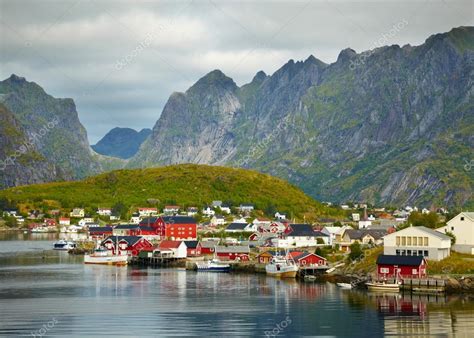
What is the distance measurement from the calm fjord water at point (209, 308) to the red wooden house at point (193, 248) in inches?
883

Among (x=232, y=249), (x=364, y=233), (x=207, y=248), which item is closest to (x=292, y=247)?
(x=232, y=249)

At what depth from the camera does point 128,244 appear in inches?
4582

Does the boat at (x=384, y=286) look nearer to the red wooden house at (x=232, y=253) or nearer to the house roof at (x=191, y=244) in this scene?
the red wooden house at (x=232, y=253)

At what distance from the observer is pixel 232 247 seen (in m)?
103

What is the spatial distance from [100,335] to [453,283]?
33.7 m

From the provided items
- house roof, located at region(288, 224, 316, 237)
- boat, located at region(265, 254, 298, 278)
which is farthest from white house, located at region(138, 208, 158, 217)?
boat, located at region(265, 254, 298, 278)

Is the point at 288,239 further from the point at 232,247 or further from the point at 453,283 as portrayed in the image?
the point at 453,283

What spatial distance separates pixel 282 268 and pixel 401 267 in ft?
56.0

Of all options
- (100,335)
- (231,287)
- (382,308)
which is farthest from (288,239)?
(100,335)

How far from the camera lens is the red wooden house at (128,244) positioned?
115 meters

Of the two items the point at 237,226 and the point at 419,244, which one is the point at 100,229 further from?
the point at 419,244

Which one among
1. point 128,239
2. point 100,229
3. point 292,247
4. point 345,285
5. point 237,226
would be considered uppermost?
point 237,226

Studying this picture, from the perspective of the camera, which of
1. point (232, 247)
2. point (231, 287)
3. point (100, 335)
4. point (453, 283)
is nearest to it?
point (100, 335)
